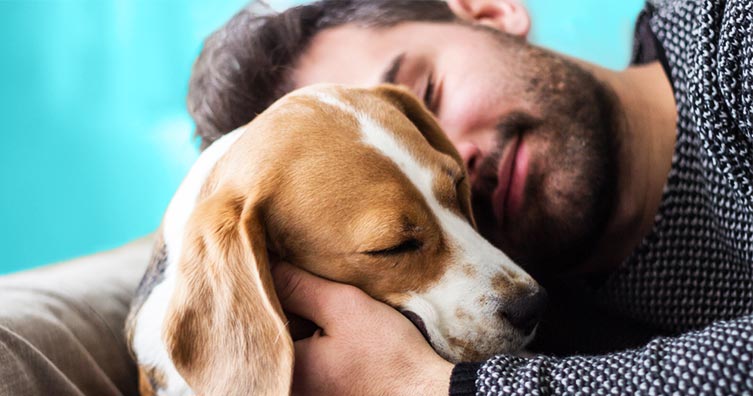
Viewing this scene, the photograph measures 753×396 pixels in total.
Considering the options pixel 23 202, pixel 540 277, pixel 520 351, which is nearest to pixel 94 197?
pixel 23 202

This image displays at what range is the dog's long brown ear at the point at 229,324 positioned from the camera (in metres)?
1.06

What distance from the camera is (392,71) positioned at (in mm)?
1730

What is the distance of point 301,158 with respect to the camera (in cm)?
118

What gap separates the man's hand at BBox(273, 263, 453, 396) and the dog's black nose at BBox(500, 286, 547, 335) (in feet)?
0.49

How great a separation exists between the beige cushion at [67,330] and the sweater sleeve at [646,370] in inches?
27.7

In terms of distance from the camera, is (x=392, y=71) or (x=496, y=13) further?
(x=496, y=13)

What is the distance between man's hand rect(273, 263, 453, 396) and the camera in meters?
1.09

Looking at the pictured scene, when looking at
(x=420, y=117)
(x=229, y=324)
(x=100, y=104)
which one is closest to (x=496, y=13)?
(x=420, y=117)

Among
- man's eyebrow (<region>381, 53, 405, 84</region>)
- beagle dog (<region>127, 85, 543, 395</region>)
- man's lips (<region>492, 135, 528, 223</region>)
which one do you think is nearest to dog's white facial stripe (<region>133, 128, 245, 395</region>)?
beagle dog (<region>127, 85, 543, 395</region>)

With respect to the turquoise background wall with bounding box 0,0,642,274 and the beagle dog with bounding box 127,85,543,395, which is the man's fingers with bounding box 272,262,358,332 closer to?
the beagle dog with bounding box 127,85,543,395

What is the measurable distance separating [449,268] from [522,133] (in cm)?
60

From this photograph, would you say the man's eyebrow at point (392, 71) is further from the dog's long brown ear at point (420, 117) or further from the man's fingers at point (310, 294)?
the man's fingers at point (310, 294)

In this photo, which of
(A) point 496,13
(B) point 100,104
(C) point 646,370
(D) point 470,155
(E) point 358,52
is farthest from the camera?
(B) point 100,104

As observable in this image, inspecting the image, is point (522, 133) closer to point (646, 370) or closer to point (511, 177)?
point (511, 177)
